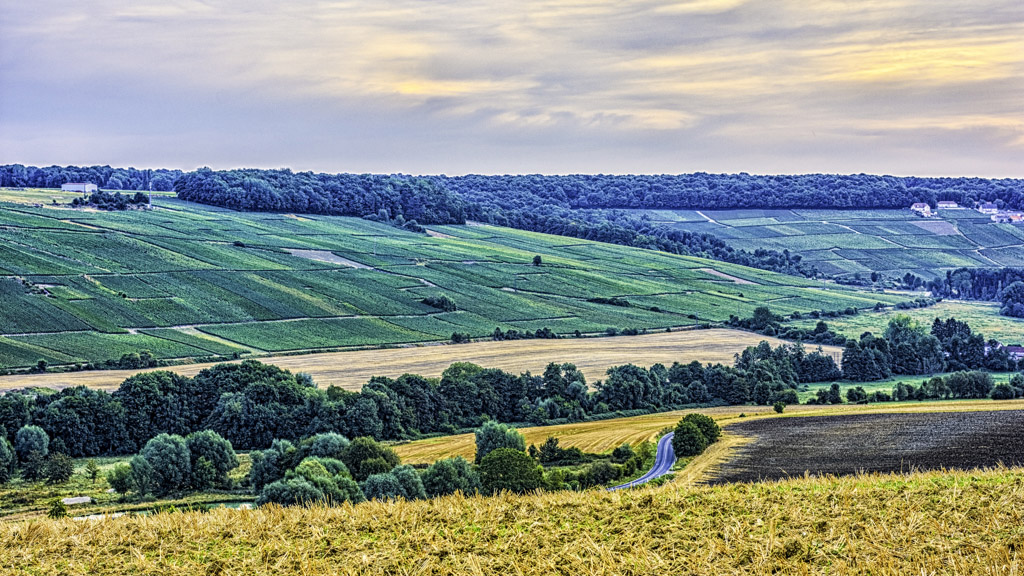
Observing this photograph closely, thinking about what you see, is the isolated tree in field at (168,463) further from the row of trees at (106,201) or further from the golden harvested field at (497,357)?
the row of trees at (106,201)

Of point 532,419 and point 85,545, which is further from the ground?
point 85,545

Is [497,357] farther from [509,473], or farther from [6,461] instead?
[509,473]

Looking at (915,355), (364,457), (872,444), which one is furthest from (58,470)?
(915,355)

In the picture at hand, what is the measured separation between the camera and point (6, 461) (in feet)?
183

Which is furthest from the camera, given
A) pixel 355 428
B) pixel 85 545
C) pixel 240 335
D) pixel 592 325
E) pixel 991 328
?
pixel 991 328

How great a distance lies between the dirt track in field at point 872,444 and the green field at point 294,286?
56.6 meters

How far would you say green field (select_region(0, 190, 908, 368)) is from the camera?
9900 cm

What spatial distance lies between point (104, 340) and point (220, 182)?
342 feet

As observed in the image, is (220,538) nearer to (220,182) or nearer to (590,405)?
(590,405)

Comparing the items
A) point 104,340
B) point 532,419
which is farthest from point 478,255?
point 532,419

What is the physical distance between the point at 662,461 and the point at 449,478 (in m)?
14.0

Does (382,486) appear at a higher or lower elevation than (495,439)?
higher

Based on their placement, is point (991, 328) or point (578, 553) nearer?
point (578, 553)

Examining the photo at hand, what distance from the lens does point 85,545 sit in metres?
14.5
